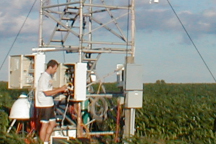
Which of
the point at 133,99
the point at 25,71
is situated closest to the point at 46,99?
the point at 25,71

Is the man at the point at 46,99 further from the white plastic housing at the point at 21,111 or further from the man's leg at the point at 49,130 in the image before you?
the white plastic housing at the point at 21,111

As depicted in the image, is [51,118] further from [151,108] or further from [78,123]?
[151,108]

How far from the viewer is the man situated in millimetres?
10992

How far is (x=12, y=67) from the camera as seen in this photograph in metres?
12.7

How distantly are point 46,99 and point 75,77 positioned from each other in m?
0.93

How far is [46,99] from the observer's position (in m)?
11.1

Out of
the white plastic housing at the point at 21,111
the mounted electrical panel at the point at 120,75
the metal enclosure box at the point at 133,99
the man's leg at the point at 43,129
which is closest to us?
the metal enclosure box at the point at 133,99

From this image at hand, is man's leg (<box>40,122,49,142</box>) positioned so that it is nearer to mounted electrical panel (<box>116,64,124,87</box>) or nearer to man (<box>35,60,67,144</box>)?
man (<box>35,60,67,144</box>)

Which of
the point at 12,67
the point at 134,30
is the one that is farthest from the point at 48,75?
the point at 134,30

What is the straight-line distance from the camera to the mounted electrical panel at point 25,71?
473 inches

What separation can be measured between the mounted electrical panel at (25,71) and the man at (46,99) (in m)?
0.97

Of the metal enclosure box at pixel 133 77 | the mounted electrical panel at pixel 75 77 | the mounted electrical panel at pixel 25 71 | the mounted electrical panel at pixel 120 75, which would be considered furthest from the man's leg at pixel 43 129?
the metal enclosure box at pixel 133 77

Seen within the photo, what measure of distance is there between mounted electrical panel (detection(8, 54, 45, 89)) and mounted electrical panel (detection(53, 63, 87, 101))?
0.52m

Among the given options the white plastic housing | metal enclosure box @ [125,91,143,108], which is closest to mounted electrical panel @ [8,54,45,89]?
the white plastic housing
